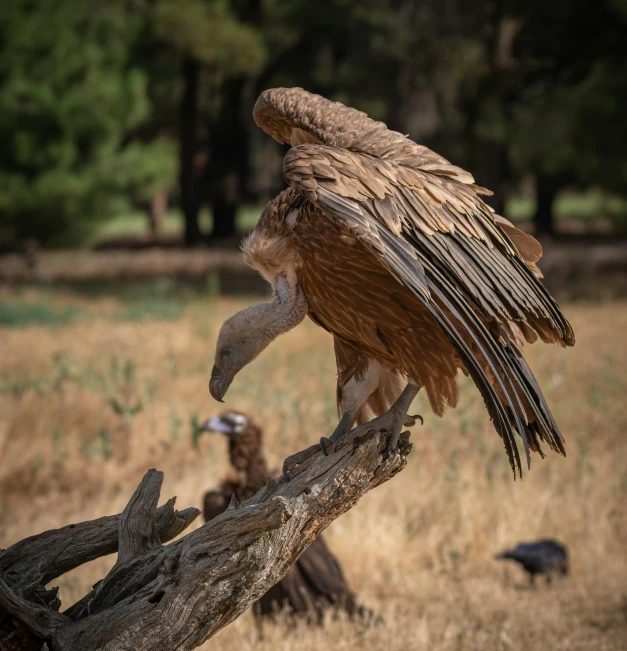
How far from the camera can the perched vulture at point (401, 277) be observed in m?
2.95

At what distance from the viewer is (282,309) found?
130 inches

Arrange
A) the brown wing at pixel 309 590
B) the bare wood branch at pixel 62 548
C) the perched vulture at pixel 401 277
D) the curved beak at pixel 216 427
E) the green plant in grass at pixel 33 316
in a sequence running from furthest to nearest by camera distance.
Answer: the green plant in grass at pixel 33 316 < the curved beak at pixel 216 427 < the brown wing at pixel 309 590 < the bare wood branch at pixel 62 548 < the perched vulture at pixel 401 277

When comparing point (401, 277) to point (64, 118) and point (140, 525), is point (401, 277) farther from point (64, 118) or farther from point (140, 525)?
point (64, 118)

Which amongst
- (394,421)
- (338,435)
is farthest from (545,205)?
(394,421)

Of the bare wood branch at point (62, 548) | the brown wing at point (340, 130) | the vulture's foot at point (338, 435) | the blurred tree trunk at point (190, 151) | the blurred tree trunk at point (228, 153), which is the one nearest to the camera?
the bare wood branch at point (62, 548)

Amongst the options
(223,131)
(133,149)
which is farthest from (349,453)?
(223,131)

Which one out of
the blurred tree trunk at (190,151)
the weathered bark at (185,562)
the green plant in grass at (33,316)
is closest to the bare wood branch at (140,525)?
the weathered bark at (185,562)

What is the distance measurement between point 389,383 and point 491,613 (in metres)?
1.73

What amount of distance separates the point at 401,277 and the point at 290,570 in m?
2.16

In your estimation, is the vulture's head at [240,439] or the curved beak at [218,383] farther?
the vulture's head at [240,439]

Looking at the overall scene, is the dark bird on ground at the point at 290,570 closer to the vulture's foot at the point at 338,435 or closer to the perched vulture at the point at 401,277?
the vulture's foot at the point at 338,435

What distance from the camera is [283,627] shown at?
4.39 m

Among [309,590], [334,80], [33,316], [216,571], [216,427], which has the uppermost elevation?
[334,80]

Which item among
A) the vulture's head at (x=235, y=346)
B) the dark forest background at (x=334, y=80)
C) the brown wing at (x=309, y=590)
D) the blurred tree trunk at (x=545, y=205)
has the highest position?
the dark forest background at (x=334, y=80)
